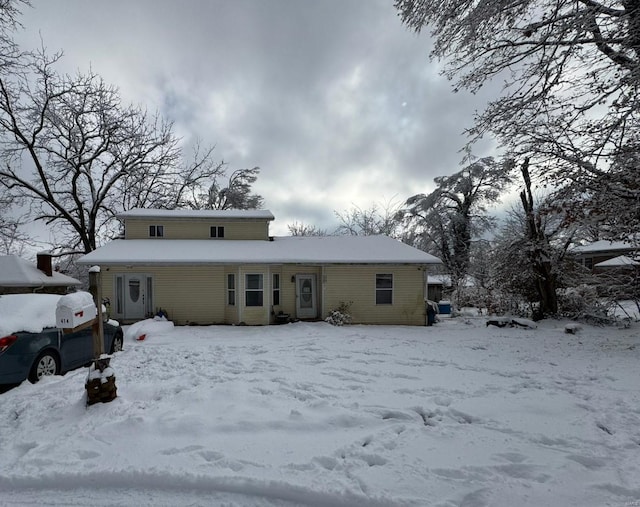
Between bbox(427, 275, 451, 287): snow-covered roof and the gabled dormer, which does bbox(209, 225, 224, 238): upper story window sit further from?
bbox(427, 275, 451, 287): snow-covered roof

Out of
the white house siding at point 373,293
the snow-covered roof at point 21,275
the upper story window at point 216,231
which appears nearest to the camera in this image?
the white house siding at point 373,293

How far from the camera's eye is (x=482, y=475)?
297 centimetres

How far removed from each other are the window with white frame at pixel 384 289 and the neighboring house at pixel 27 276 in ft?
48.1

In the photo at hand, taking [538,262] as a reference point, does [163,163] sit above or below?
above

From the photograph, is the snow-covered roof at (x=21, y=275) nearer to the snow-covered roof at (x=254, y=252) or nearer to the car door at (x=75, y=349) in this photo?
the snow-covered roof at (x=254, y=252)

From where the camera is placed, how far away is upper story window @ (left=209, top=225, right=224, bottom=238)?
51.9 ft

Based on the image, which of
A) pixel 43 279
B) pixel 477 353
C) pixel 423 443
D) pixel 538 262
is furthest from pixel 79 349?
pixel 538 262

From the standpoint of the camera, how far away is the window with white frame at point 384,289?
13727 millimetres

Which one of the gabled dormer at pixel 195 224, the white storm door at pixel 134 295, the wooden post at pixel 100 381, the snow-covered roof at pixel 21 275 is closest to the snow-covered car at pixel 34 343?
the wooden post at pixel 100 381

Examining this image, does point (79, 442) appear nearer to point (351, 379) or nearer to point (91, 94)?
point (351, 379)

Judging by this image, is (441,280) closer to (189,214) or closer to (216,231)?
(216,231)

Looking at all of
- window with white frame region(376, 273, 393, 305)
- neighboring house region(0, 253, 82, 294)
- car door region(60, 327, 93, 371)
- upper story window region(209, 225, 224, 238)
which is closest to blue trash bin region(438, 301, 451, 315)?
window with white frame region(376, 273, 393, 305)

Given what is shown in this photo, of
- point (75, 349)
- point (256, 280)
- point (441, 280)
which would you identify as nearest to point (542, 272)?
point (256, 280)

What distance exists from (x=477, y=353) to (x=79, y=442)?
824 cm
